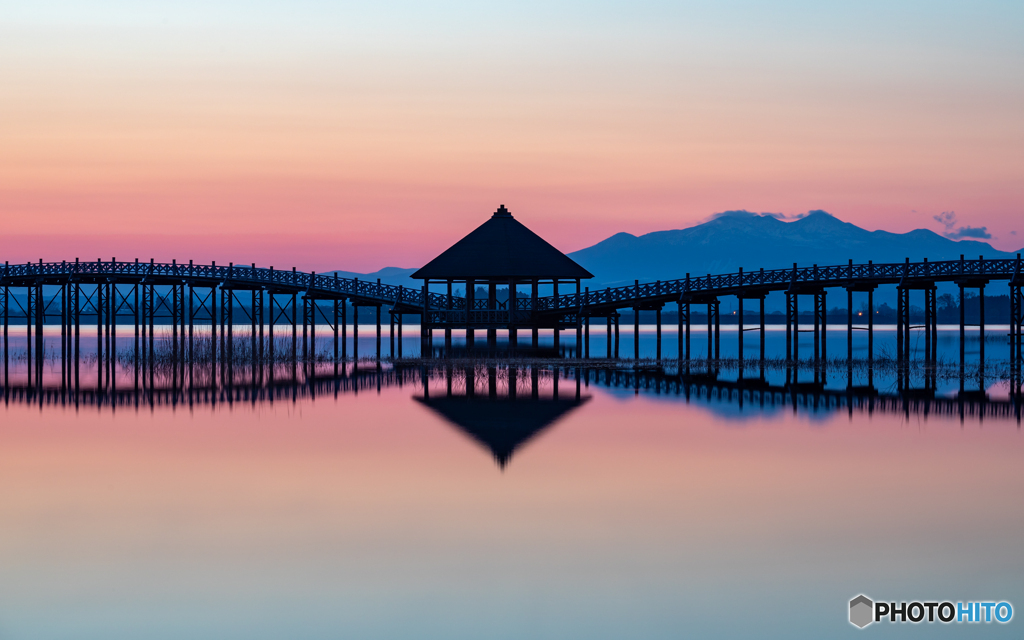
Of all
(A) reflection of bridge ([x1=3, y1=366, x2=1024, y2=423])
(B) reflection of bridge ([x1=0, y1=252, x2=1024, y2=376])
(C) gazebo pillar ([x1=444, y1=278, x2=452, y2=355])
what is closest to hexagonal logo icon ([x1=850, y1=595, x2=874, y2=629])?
(A) reflection of bridge ([x1=3, y1=366, x2=1024, y2=423])

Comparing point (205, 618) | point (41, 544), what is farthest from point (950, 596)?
point (41, 544)

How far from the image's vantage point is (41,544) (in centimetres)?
1520

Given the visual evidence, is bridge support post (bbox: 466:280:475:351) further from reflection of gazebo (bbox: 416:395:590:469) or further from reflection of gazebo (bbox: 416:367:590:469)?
reflection of gazebo (bbox: 416:395:590:469)

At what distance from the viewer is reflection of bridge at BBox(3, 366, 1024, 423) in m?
30.5

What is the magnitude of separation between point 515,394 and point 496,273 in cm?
2216

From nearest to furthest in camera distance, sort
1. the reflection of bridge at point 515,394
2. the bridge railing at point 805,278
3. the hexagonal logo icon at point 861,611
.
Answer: the hexagonal logo icon at point 861,611, the reflection of bridge at point 515,394, the bridge railing at point 805,278

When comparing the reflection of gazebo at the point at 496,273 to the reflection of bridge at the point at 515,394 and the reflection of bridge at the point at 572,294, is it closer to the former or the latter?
the reflection of bridge at the point at 572,294

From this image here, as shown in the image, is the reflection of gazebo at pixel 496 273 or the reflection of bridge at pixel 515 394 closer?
the reflection of bridge at pixel 515 394

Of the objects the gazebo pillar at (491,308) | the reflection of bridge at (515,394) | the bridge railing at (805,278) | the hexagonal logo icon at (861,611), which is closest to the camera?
the hexagonal logo icon at (861,611)

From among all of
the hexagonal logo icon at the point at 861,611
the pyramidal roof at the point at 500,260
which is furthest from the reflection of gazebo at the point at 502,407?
the pyramidal roof at the point at 500,260

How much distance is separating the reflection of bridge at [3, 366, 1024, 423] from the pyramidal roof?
41.9ft

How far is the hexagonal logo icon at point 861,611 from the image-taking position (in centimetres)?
1184

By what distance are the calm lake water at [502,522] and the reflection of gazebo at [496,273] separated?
25.6m

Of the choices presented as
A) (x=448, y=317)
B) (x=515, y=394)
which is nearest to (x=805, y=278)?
(x=448, y=317)
